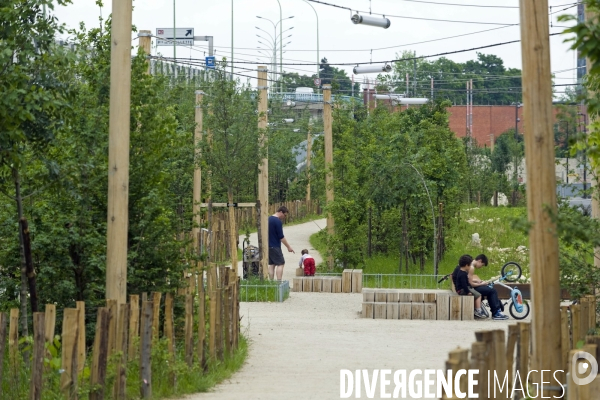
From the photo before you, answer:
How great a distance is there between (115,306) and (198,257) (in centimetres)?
379

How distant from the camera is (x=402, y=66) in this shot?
10719 centimetres

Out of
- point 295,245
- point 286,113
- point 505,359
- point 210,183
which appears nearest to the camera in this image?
point 505,359

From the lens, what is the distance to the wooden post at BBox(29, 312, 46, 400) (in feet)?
28.5

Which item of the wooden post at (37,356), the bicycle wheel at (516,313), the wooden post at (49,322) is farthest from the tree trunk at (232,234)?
the wooden post at (37,356)

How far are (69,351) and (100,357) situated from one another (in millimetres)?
340

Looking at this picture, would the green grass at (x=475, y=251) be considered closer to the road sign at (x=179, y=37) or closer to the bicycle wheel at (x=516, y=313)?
the bicycle wheel at (x=516, y=313)

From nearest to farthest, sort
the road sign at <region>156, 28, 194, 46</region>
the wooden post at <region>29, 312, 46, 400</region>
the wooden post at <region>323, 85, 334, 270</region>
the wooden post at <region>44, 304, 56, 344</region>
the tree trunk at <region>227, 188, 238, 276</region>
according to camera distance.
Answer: the wooden post at <region>29, 312, 46, 400</region> < the wooden post at <region>44, 304, 56, 344</region> < the tree trunk at <region>227, 188, 238, 276</region> < the wooden post at <region>323, 85, 334, 270</region> < the road sign at <region>156, 28, 194, 46</region>

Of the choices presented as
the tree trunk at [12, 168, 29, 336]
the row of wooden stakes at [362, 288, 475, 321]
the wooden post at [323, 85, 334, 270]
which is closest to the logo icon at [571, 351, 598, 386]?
the tree trunk at [12, 168, 29, 336]

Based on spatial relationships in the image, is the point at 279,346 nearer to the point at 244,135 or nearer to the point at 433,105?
the point at 244,135

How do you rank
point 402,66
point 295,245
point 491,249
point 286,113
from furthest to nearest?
point 402,66 → point 286,113 → point 295,245 → point 491,249

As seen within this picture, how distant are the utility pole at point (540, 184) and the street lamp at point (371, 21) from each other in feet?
51.4

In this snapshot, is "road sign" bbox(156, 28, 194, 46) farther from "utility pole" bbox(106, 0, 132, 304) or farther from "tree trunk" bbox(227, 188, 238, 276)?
"utility pole" bbox(106, 0, 132, 304)

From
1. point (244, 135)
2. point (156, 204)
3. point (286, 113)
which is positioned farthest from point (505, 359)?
point (286, 113)

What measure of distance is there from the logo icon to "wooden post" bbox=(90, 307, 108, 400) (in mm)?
4192
